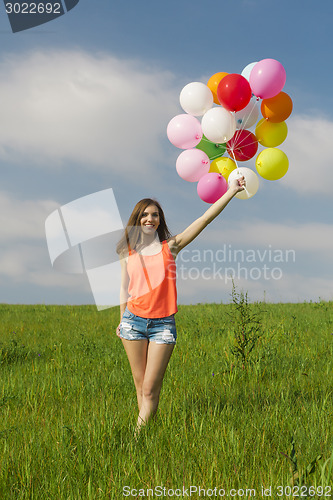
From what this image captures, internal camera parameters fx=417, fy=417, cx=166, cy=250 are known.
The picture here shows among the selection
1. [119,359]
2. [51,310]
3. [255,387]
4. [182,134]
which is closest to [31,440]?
[255,387]

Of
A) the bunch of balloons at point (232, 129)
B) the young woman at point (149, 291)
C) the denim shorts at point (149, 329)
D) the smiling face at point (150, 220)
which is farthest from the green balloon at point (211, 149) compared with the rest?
the denim shorts at point (149, 329)

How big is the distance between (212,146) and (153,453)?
3.98 m

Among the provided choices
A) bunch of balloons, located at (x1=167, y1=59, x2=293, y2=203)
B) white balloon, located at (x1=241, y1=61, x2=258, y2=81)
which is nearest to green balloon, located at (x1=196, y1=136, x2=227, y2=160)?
bunch of balloons, located at (x1=167, y1=59, x2=293, y2=203)

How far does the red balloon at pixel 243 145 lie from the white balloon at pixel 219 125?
0.22 meters

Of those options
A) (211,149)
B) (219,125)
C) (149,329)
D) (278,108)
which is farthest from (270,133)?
(149,329)

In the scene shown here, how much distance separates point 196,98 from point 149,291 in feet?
10.1

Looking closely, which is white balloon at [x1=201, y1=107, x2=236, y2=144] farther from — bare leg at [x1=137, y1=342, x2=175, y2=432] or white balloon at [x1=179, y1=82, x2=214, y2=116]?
bare leg at [x1=137, y1=342, x2=175, y2=432]

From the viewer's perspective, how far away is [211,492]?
8.06 feet

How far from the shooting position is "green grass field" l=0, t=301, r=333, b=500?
2.57 metres

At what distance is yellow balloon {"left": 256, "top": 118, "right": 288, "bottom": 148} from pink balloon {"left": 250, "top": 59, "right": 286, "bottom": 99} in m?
0.36

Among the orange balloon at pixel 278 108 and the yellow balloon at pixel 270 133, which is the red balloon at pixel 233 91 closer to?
the orange balloon at pixel 278 108

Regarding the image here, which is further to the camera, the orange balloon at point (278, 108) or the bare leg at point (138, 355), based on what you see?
the orange balloon at point (278, 108)

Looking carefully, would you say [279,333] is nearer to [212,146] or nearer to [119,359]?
[119,359]

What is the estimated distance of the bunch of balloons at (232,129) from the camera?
16.4 feet
